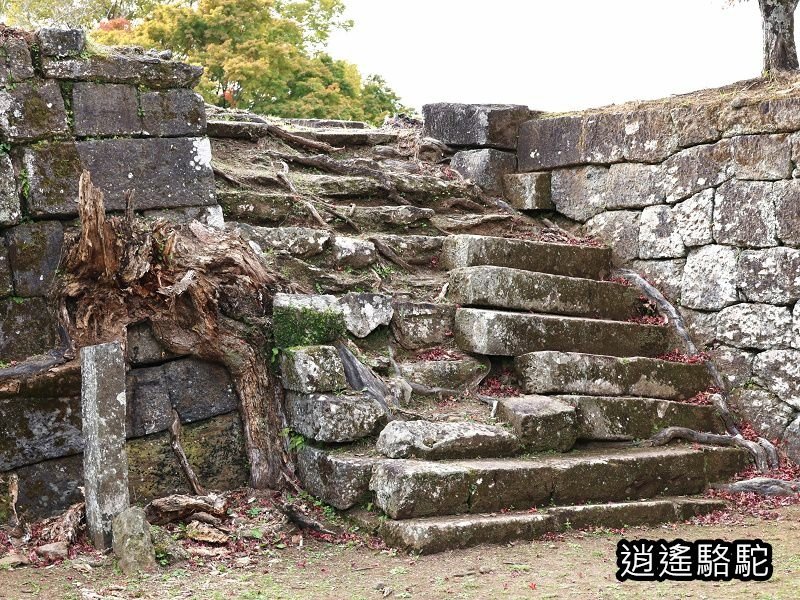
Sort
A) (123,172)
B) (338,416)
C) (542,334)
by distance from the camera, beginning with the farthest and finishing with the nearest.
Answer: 1. (542,334)
2. (123,172)
3. (338,416)

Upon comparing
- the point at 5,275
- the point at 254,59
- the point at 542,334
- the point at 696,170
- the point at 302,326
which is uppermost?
the point at 254,59

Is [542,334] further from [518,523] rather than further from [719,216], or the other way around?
[518,523]

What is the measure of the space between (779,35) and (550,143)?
90.1 inches

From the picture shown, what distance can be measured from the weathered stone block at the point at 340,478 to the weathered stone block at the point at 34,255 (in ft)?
7.43

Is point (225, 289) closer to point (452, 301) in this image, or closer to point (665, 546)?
point (452, 301)

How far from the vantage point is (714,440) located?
7.65m

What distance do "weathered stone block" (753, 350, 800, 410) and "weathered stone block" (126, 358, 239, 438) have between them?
4.22 m

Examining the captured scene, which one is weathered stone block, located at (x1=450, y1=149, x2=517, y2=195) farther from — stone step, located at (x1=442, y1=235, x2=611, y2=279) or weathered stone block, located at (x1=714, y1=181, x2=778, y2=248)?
weathered stone block, located at (x1=714, y1=181, x2=778, y2=248)

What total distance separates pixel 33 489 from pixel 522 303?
156 inches

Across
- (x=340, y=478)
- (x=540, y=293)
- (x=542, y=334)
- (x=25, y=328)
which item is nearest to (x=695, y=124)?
(x=540, y=293)

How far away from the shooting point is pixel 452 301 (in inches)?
319

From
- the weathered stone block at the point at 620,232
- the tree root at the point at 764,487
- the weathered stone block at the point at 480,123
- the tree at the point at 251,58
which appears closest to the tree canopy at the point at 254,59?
the tree at the point at 251,58

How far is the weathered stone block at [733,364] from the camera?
26.5ft

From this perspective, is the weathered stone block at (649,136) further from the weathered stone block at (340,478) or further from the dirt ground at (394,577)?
the weathered stone block at (340,478)
